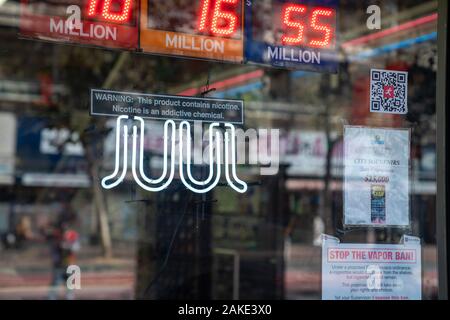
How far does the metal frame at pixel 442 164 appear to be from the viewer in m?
4.12

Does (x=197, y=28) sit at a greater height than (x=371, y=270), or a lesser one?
greater

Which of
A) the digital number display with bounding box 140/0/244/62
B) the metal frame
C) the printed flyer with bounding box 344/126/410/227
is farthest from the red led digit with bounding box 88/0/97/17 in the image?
the metal frame

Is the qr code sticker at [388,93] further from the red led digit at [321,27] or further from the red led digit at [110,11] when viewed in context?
the red led digit at [110,11]

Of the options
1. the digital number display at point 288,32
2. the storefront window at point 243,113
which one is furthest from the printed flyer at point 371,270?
the digital number display at point 288,32

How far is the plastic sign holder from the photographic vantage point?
3818 mm

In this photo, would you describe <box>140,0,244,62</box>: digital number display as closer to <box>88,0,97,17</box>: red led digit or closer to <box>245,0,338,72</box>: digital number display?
<box>245,0,338,72</box>: digital number display

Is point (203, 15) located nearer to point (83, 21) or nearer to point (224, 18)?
point (224, 18)

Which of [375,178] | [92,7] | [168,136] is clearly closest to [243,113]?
[168,136]

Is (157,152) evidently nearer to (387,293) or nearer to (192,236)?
(192,236)

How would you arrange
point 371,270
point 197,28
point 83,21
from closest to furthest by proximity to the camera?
point 83,21 → point 197,28 → point 371,270

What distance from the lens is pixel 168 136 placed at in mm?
3916

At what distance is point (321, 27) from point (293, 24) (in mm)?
197

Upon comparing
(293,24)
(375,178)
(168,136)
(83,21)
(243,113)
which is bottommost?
(375,178)
